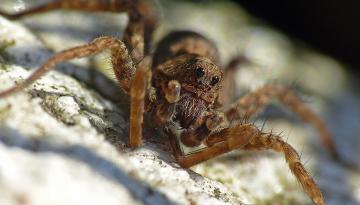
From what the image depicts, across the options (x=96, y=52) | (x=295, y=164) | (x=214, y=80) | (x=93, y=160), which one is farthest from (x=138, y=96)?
(x=295, y=164)

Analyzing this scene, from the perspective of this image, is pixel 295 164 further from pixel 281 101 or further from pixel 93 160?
pixel 281 101

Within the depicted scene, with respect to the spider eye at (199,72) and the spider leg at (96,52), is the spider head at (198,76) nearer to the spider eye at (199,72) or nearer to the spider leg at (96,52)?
the spider eye at (199,72)

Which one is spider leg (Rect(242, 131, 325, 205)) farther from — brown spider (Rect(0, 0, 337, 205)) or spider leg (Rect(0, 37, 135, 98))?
spider leg (Rect(0, 37, 135, 98))

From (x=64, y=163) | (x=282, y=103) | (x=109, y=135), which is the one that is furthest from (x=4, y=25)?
(x=282, y=103)

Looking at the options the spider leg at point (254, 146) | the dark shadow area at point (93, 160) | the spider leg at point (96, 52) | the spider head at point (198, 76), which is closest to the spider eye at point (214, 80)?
the spider head at point (198, 76)

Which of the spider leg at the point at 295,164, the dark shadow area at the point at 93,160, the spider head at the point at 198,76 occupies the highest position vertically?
the spider head at the point at 198,76

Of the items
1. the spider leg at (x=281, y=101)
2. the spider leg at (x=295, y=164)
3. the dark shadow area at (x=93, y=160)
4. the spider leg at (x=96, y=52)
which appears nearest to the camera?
the dark shadow area at (x=93, y=160)

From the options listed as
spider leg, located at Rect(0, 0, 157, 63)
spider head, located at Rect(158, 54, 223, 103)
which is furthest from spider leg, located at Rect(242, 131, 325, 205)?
spider leg, located at Rect(0, 0, 157, 63)
